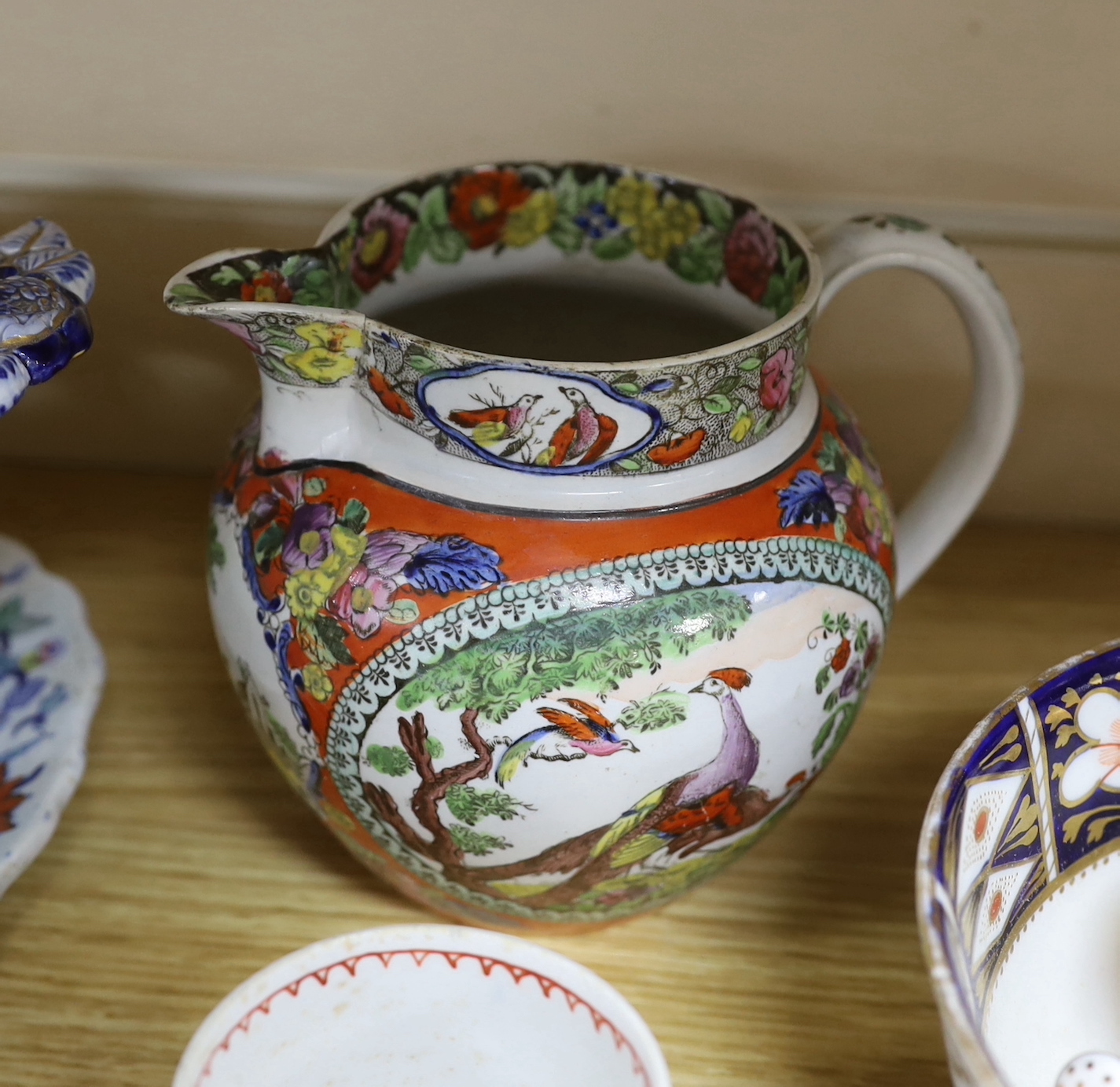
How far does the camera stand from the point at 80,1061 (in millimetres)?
517

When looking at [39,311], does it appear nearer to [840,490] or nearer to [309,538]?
[309,538]

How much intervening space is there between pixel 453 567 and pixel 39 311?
0.60 feet

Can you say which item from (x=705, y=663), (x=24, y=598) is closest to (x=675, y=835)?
(x=705, y=663)

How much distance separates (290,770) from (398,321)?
0.67 ft

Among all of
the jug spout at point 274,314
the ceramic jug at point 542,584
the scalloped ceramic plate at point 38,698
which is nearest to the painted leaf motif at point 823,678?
the ceramic jug at point 542,584

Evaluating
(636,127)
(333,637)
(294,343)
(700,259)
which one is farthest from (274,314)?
(636,127)

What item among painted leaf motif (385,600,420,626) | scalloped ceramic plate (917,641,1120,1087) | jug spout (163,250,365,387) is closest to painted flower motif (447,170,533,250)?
jug spout (163,250,365,387)

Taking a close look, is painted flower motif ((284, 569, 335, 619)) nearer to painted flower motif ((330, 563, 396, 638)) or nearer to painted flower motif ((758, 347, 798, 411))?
painted flower motif ((330, 563, 396, 638))

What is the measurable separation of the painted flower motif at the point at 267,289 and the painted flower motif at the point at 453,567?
4.5 inches

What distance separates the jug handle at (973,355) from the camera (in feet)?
1.81

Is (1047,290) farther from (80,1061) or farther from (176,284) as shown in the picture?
(80,1061)

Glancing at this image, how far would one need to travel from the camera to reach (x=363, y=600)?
1.56 feet

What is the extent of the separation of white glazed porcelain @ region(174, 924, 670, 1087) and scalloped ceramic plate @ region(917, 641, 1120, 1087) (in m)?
0.13

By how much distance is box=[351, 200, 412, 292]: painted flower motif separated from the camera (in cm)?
56
